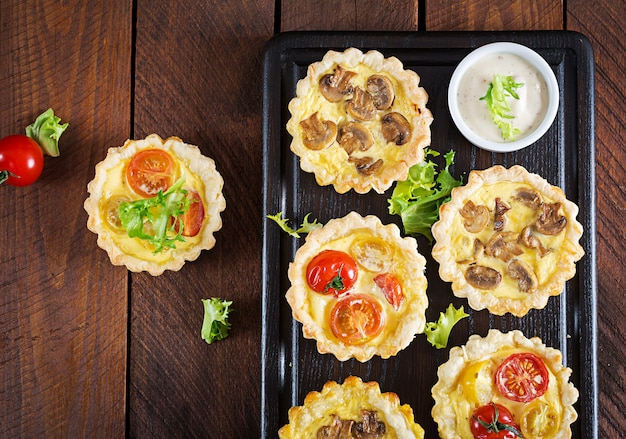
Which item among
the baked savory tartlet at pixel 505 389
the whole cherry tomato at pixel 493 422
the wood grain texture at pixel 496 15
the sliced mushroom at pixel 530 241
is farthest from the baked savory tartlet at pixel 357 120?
the whole cherry tomato at pixel 493 422

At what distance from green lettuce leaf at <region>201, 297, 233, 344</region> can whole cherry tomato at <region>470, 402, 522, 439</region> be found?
152cm

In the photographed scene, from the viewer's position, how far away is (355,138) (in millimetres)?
3979

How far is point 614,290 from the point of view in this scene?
13.9 ft

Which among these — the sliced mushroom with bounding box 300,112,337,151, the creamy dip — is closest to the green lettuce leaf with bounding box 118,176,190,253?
the sliced mushroom with bounding box 300,112,337,151

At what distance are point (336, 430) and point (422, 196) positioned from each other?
4.60ft

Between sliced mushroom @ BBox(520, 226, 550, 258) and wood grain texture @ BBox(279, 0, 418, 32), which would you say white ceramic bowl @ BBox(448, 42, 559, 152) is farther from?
wood grain texture @ BBox(279, 0, 418, 32)

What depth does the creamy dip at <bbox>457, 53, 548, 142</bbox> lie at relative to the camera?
390 centimetres

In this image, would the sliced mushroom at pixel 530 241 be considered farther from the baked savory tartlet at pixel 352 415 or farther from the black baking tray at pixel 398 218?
the baked savory tartlet at pixel 352 415

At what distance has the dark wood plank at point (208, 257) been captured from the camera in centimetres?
430

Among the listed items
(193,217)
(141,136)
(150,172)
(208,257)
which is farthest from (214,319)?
(141,136)

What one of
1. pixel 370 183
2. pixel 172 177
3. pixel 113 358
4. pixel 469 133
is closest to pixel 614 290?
pixel 469 133

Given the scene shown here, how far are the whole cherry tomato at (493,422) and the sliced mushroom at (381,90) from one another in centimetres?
175

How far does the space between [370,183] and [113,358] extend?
1.92 m

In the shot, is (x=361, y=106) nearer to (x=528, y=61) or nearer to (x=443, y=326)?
(x=528, y=61)
